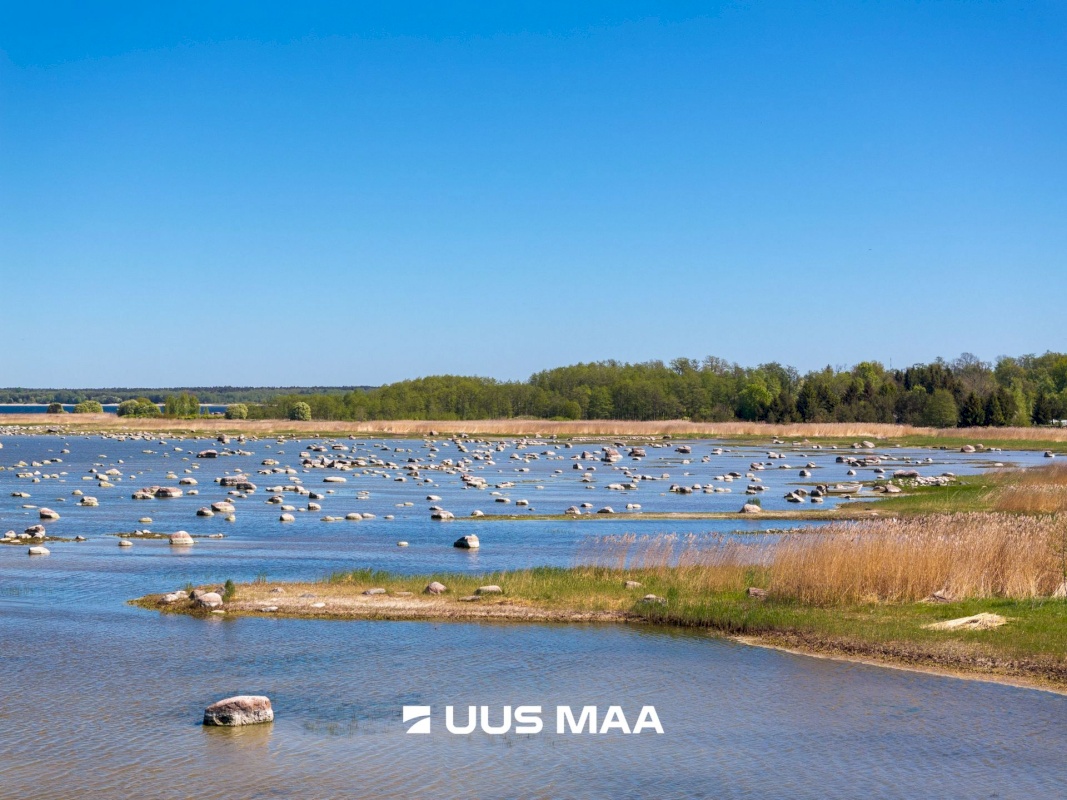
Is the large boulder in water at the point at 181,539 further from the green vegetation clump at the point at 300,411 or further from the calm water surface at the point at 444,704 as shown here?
the green vegetation clump at the point at 300,411

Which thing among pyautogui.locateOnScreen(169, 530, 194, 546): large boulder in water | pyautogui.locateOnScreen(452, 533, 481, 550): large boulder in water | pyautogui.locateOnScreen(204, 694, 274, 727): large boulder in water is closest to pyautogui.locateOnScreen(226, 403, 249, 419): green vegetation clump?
pyautogui.locateOnScreen(169, 530, 194, 546): large boulder in water

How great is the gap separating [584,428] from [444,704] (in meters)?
126

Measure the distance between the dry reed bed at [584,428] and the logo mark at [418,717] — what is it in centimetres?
10929

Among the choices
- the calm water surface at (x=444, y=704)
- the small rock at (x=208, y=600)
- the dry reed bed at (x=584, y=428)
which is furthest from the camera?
the dry reed bed at (x=584, y=428)

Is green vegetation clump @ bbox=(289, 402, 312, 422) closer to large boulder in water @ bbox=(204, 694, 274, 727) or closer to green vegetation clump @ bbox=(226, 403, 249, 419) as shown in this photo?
green vegetation clump @ bbox=(226, 403, 249, 419)

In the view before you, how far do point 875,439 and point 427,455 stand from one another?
52121 millimetres

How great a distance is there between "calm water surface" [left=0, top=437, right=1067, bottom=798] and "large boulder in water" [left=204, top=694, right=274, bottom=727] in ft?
0.98

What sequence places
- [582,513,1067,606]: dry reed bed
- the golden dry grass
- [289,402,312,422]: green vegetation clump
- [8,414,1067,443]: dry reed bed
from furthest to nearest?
[289,402,312,422]: green vegetation clump
[8,414,1067,443]: dry reed bed
the golden dry grass
[582,513,1067,606]: dry reed bed

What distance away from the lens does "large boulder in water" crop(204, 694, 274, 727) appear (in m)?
15.6

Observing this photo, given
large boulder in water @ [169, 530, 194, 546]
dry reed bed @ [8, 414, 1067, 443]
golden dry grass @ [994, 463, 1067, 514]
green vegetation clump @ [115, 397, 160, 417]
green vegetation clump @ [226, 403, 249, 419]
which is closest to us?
large boulder in water @ [169, 530, 194, 546]

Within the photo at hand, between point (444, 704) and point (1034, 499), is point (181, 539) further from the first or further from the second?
point (1034, 499)

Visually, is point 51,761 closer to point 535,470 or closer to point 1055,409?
point 535,470

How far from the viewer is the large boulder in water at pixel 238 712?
15.6 metres

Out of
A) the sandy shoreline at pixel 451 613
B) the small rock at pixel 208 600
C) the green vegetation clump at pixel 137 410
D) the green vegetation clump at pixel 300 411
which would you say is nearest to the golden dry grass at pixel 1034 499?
the sandy shoreline at pixel 451 613
